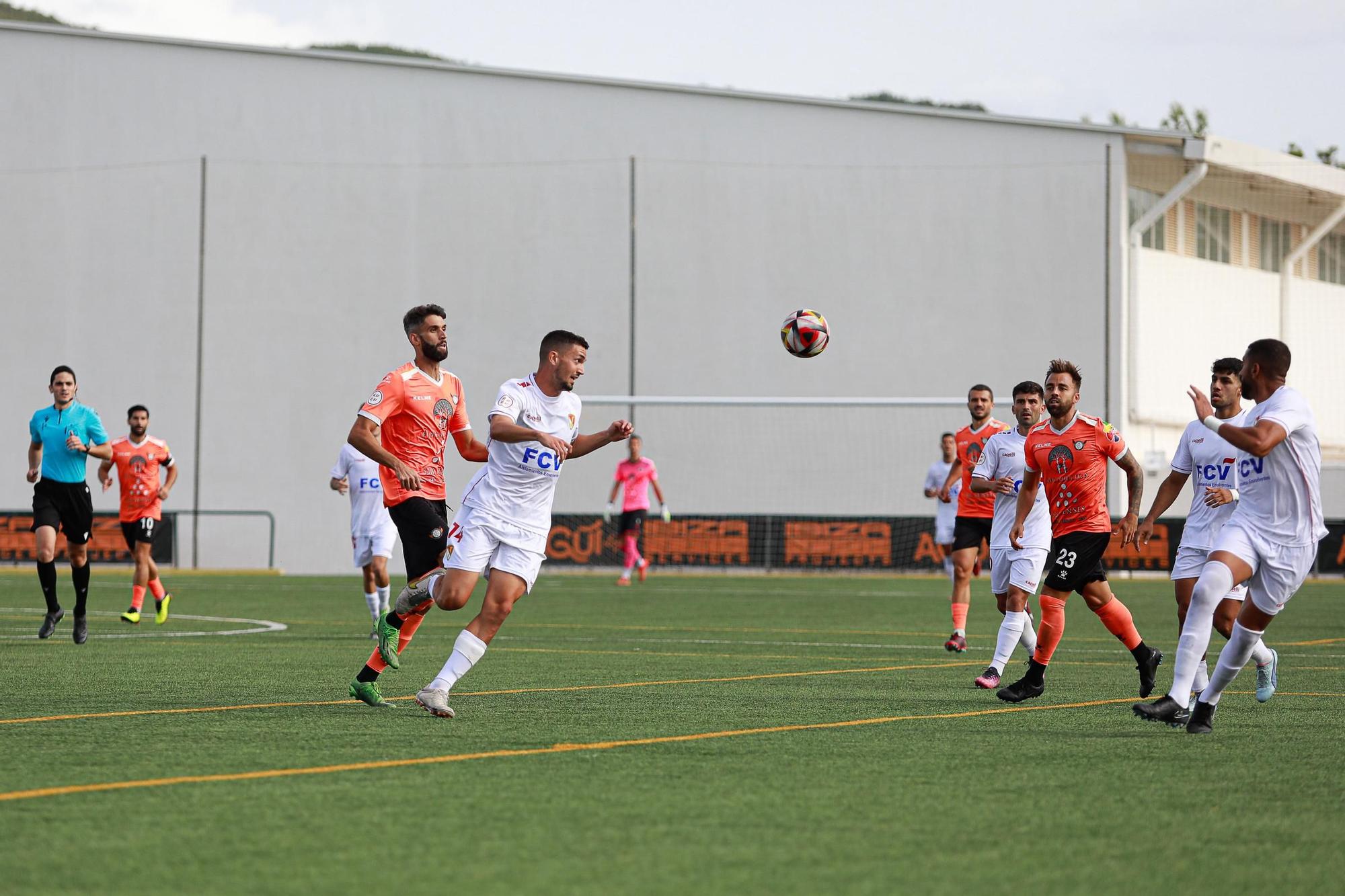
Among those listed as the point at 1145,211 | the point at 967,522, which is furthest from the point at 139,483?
the point at 1145,211

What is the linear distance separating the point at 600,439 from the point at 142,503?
10724 millimetres

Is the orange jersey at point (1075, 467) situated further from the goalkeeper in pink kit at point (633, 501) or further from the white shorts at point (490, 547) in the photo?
the goalkeeper in pink kit at point (633, 501)

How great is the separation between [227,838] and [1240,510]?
5575 millimetres

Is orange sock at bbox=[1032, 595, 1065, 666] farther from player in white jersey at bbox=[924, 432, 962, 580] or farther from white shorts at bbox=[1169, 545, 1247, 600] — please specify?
player in white jersey at bbox=[924, 432, 962, 580]

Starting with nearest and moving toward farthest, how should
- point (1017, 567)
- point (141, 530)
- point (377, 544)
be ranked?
point (1017, 567), point (377, 544), point (141, 530)

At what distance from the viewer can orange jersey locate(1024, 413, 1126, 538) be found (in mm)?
11039

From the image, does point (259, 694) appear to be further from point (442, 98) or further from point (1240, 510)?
point (442, 98)

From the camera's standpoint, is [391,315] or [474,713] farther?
[391,315]

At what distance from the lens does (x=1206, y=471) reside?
456 inches

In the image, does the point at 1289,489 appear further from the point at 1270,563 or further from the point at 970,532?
the point at 970,532

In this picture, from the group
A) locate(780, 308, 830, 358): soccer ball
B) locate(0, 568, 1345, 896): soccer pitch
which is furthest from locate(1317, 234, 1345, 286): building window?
locate(0, 568, 1345, 896): soccer pitch

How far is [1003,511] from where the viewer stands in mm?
13062

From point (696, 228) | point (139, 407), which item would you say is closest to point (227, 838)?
point (139, 407)

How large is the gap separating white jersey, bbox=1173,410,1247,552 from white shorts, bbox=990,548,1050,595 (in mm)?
1012
